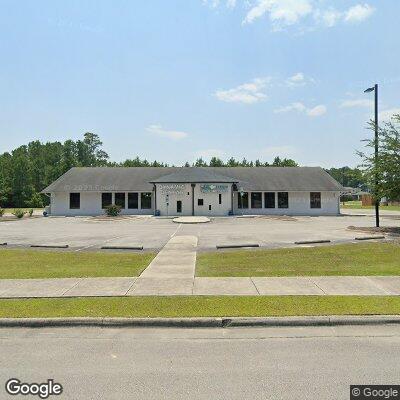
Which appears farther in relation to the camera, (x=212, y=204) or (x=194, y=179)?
(x=194, y=179)

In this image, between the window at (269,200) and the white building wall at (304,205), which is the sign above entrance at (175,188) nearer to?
the white building wall at (304,205)

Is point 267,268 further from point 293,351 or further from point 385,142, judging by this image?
point 385,142

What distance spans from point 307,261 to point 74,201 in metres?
34.7

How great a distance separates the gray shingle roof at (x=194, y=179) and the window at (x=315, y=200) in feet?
2.52

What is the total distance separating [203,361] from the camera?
502 centimetres

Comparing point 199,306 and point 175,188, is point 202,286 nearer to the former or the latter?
point 199,306

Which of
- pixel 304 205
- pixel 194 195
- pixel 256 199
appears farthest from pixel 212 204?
pixel 304 205

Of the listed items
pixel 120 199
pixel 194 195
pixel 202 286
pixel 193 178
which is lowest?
pixel 202 286

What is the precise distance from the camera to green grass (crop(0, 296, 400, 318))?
6.73m

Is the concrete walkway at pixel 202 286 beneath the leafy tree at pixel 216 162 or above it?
beneath

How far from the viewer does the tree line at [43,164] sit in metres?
69.8
